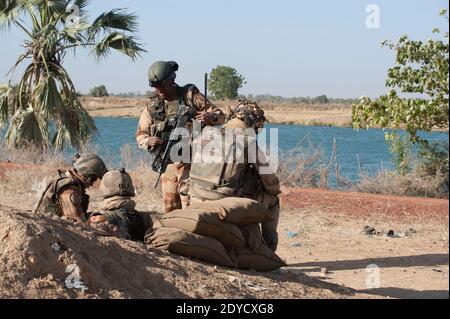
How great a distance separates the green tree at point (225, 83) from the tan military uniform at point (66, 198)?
27.2 metres

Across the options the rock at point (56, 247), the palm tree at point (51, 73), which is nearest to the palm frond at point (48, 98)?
the palm tree at point (51, 73)

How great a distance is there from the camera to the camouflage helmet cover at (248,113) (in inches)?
250

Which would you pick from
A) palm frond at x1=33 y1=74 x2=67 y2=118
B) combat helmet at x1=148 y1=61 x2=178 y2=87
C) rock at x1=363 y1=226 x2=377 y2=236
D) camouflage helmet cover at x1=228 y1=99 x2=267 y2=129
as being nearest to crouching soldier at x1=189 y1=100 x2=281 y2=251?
camouflage helmet cover at x1=228 y1=99 x2=267 y2=129

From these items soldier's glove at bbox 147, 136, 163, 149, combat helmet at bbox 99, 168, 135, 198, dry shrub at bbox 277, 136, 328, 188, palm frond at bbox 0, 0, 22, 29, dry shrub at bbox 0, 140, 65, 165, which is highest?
palm frond at bbox 0, 0, 22, 29

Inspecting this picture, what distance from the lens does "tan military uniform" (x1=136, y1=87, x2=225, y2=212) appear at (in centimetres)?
705

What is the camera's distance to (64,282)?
4.34 m

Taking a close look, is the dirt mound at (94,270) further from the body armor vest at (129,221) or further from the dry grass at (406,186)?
the dry grass at (406,186)

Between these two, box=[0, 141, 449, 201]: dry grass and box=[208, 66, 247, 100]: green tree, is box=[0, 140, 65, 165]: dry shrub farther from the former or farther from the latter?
box=[208, 66, 247, 100]: green tree

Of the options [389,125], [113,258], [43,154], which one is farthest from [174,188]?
[43,154]

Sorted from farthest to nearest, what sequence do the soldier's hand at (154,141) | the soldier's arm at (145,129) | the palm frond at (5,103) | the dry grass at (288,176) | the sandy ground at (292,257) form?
1. the palm frond at (5,103)
2. the dry grass at (288,176)
3. the soldier's arm at (145,129)
4. the soldier's hand at (154,141)
5. the sandy ground at (292,257)

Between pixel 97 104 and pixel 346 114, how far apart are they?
22.2 metres

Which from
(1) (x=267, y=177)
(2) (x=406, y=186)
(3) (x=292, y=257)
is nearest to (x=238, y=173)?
(1) (x=267, y=177)

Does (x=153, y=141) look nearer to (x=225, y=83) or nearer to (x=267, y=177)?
(x=267, y=177)
